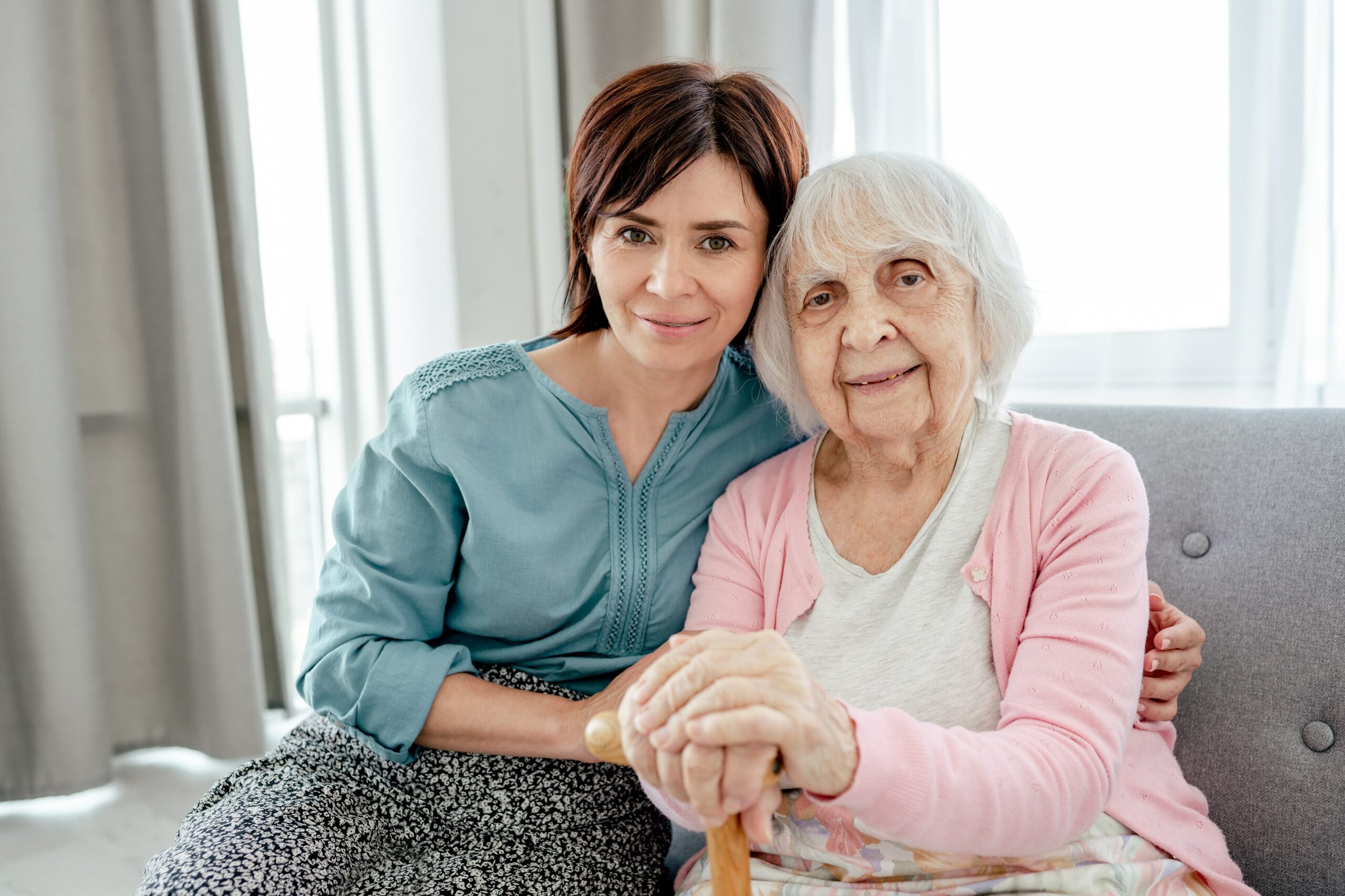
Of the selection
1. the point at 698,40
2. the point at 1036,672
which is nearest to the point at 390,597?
the point at 1036,672

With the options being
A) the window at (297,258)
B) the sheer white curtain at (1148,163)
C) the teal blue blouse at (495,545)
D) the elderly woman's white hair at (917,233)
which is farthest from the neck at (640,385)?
the window at (297,258)

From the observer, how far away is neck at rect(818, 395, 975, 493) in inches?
49.3

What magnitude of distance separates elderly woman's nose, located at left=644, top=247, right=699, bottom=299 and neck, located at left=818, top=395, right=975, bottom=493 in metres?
0.30

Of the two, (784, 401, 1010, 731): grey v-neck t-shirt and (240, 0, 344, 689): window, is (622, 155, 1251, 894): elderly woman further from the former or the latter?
(240, 0, 344, 689): window

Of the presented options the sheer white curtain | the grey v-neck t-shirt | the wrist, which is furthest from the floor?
the sheer white curtain

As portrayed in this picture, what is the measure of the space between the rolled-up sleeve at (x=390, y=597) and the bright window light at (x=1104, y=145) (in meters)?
1.33

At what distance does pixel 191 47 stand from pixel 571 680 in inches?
80.4

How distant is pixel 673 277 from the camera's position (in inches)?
51.6

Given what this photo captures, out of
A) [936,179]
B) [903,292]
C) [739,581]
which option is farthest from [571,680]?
[936,179]

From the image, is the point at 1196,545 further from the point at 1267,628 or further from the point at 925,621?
the point at 925,621

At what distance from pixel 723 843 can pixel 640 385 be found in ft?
2.68

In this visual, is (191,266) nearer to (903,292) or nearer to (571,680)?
(571,680)

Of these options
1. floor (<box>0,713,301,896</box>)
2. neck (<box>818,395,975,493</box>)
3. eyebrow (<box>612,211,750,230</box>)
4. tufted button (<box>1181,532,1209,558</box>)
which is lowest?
floor (<box>0,713,301,896</box>)

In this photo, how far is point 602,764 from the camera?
1.40 m
